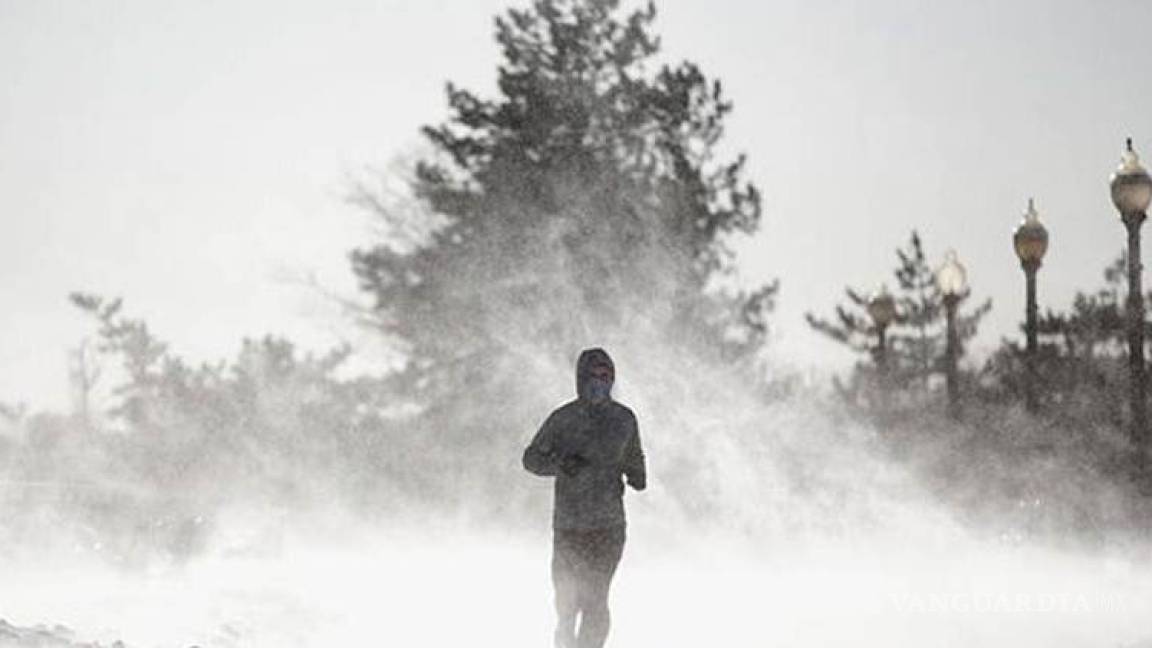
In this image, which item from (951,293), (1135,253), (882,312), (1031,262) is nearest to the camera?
(1135,253)

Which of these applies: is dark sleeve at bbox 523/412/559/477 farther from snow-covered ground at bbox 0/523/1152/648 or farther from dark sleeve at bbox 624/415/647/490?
snow-covered ground at bbox 0/523/1152/648

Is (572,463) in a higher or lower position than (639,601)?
lower

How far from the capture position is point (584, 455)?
27.1 ft

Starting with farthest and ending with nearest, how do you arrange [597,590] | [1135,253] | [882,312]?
[882,312] < [1135,253] < [597,590]

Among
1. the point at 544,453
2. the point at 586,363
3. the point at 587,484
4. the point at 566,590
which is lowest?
the point at 566,590

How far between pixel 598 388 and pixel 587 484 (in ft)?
1.69

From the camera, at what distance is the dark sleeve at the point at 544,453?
8227mm

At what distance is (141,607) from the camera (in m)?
13.8

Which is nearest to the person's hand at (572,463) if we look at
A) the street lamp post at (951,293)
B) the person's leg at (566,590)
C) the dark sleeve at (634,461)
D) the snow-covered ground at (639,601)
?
the dark sleeve at (634,461)

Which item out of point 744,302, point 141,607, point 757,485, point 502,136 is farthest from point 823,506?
point 141,607

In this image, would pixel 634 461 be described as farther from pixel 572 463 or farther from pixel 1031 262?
pixel 1031 262

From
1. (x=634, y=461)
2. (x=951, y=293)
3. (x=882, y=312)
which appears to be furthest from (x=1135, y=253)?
(x=634, y=461)

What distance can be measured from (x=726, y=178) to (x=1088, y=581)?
51.3 feet

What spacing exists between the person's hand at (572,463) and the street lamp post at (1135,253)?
10.6 metres
